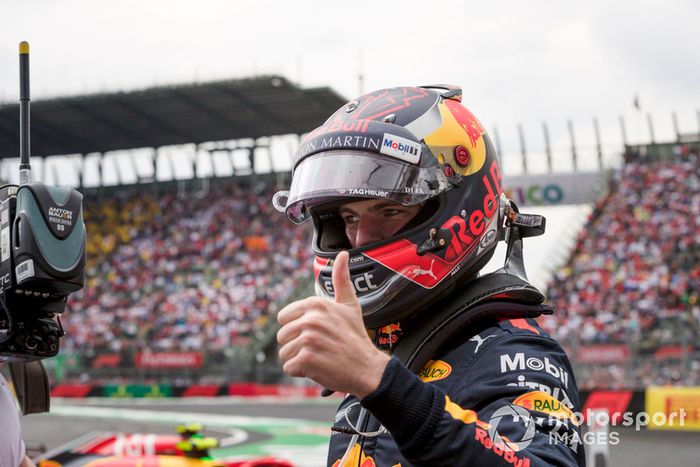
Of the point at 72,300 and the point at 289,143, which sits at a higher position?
the point at 289,143

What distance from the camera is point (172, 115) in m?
30.6

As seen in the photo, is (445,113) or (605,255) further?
(605,255)

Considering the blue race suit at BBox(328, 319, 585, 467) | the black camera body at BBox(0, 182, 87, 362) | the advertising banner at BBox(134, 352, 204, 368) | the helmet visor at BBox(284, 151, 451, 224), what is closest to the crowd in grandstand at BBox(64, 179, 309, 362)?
the advertising banner at BBox(134, 352, 204, 368)

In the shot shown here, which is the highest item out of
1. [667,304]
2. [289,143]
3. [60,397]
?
[289,143]

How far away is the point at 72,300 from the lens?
28266 millimetres

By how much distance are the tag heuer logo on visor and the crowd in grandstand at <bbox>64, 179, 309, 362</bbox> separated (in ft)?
69.6

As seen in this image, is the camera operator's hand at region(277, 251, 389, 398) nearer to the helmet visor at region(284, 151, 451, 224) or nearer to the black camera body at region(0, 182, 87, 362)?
the helmet visor at region(284, 151, 451, 224)

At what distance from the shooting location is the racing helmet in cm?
203

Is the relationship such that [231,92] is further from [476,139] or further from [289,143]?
[476,139]

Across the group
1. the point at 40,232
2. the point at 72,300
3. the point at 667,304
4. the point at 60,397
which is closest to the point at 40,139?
the point at 72,300

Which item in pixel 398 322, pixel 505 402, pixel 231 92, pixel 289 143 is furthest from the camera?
pixel 289 143

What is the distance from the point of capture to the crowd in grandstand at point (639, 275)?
1556 centimetres

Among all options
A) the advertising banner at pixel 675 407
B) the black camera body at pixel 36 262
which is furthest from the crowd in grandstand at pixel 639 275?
the black camera body at pixel 36 262

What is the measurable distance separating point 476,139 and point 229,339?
22324mm
